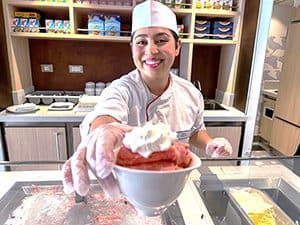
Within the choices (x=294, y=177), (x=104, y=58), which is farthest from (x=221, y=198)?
(x=104, y=58)

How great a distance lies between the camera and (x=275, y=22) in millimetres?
3311

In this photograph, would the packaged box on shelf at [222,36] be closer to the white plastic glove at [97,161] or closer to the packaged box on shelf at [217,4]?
the packaged box on shelf at [217,4]

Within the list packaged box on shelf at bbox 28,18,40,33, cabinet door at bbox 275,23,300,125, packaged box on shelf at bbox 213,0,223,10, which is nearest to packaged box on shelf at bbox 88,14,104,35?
packaged box on shelf at bbox 28,18,40,33

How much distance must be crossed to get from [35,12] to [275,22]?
3040 mm

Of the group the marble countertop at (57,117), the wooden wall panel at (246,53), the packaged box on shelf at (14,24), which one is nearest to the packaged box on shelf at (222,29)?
the wooden wall panel at (246,53)

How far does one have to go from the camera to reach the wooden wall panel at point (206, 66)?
245cm

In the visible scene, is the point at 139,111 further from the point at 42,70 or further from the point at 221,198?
the point at 42,70

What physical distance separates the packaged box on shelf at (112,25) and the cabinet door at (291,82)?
83.5 inches

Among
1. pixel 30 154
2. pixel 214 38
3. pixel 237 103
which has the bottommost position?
pixel 30 154

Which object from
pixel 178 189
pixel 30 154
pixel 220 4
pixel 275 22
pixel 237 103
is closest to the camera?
pixel 178 189

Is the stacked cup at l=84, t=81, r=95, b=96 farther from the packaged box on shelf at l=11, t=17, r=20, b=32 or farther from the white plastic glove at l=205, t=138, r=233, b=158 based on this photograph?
the white plastic glove at l=205, t=138, r=233, b=158

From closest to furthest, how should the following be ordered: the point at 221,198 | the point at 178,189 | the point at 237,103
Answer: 1. the point at 178,189
2. the point at 221,198
3. the point at 237,103

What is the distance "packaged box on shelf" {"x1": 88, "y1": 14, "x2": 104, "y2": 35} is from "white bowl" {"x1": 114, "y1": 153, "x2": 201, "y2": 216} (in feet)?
5.74

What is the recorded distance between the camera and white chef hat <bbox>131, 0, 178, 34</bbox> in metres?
0.78
